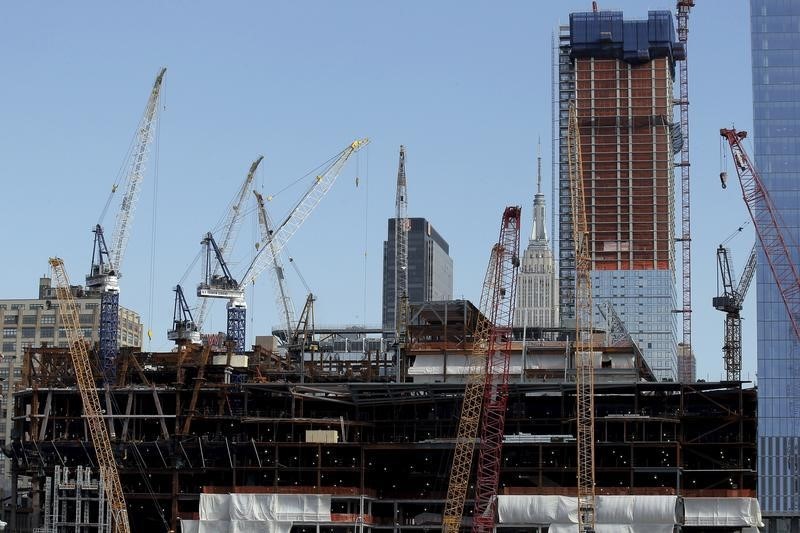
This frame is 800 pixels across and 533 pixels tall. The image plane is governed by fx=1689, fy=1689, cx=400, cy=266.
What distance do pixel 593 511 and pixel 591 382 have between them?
15548 millimetres

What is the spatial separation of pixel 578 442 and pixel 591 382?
23.8 feet

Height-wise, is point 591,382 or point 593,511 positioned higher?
point 591,382

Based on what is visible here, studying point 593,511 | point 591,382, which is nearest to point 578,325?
point 591,382

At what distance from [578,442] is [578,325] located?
1369 cm

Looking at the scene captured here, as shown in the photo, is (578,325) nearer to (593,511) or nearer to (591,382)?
(591,382)

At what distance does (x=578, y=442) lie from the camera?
19762 cm

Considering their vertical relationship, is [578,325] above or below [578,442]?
above

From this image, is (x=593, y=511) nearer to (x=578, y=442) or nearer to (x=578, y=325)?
(x=578, y=442)

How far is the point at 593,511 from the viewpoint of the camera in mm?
199250

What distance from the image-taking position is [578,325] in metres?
198

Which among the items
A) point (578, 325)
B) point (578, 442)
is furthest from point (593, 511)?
point (578, 325)

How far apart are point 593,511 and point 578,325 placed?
72.5 ft
